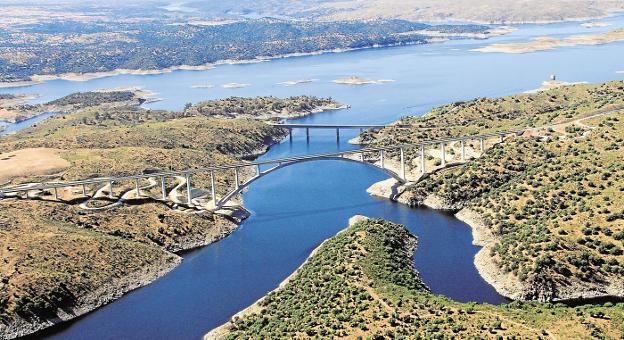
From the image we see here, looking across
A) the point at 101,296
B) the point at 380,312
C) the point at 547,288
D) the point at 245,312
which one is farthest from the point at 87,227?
the point at 547,288

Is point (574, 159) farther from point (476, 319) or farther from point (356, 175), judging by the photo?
point (476, 319)

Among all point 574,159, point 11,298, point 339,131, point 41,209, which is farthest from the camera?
point 339,131

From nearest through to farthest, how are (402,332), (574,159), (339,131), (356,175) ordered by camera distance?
(402,332) < (574,159) < (356,175) < (339,131)

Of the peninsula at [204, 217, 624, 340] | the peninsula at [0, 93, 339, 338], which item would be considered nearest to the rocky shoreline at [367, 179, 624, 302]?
the peninsula at [204, 217, 624, 340]

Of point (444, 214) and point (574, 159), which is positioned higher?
point (574, 159)

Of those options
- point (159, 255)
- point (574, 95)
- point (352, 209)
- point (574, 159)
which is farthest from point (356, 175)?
point (574, 95)

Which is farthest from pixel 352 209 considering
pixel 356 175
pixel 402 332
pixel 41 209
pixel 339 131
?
pixel 339 131

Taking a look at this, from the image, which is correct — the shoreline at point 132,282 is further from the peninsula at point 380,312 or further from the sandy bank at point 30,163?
the sandy bank at point 30,163

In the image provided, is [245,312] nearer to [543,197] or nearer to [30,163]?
[543,197]

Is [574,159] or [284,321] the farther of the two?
[574,159]
